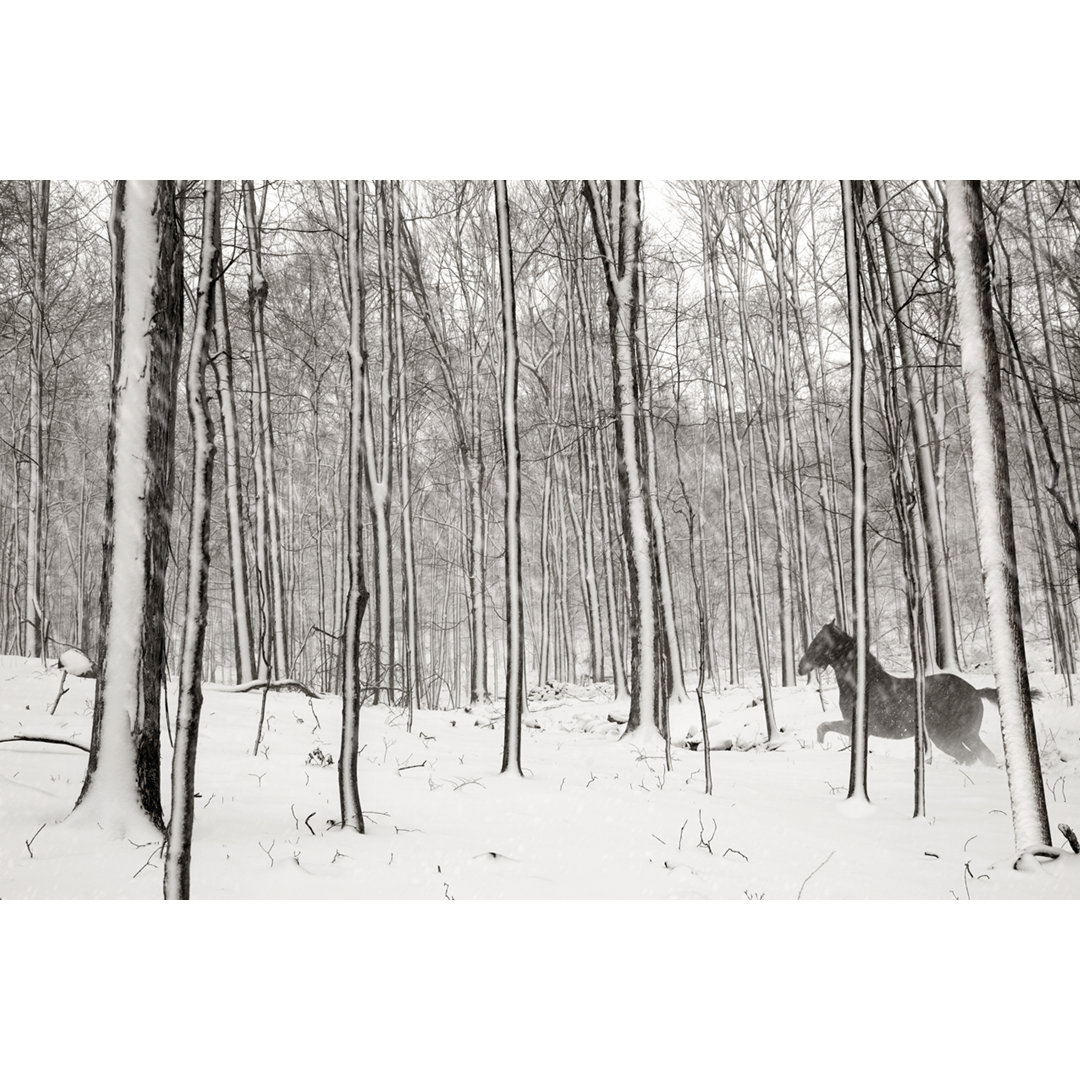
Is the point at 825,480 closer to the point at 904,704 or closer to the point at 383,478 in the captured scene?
the point at 904,704

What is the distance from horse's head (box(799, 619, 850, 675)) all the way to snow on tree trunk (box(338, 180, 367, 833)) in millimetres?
1990

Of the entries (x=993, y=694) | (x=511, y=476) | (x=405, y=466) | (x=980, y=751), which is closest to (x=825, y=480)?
(x=993, y=694)

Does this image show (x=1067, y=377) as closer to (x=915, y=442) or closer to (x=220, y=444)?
(x=915, y=442)

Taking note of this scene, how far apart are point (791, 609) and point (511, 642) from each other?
6.13ft

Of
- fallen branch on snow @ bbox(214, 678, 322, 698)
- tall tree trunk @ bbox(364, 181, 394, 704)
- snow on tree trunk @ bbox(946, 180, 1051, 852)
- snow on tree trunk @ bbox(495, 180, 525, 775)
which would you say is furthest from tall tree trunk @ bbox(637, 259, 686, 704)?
fallen branch on snow @ bbox(214, 678, 322, 698)

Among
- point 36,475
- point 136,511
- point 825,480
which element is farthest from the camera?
point 825,480

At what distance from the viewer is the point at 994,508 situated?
2.16m

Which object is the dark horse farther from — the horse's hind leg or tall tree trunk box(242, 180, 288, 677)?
tall tree trunk box(242, 180, 288, 677)

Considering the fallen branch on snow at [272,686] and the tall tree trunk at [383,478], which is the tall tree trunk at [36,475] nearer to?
the fallen branch on snow at [272,686]

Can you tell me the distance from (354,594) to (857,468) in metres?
1.86

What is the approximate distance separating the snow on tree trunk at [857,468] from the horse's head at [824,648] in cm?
Result: 28
